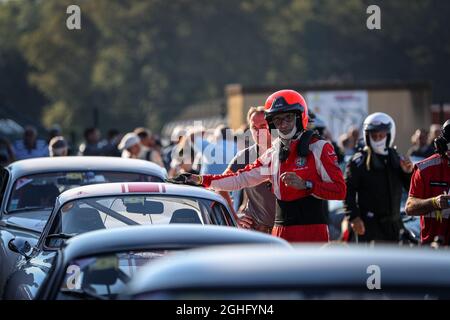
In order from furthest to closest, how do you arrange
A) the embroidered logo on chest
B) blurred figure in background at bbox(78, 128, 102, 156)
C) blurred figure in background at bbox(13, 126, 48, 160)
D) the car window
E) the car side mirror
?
blurred figure in background at bbox(78, 128, 102, 156) < blurred figure in background at bbox(13, 126, 48, 160) < the car window < the embroidered logo on chest < the car side mirror

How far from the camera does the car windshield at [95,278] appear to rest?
605 cm

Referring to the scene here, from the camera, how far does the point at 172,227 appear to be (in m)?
6.38

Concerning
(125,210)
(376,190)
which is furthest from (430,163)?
(125,210)

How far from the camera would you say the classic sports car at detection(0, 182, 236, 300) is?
8.57 m

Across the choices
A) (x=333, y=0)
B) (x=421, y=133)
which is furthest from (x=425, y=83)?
(x=333, y=0)

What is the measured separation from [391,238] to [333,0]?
9123 cm

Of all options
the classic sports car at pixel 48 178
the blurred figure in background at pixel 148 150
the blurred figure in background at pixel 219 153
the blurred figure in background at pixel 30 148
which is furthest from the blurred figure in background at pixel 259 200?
the blurred figure in background at pixel 30 148

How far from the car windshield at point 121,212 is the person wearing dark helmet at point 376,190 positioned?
113 inches

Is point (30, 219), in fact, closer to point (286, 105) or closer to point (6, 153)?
point (286, 105)

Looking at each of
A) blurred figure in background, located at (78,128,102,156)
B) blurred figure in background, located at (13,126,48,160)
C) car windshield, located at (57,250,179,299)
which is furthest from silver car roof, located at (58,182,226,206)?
blurred figure in background, located at (78,128,102,156)

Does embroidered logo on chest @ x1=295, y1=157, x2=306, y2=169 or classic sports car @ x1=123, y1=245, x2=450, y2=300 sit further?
embroidered logo on chest @ x1=295, y1=157, x2=306, y2=169

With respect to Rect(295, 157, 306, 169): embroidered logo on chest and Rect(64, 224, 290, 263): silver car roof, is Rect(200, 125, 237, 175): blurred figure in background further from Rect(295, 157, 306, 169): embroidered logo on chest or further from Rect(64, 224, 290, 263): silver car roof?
Rect(64, 224, 290, 263): silver car roof

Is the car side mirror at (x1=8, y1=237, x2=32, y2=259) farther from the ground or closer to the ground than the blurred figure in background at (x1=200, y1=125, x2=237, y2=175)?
closer to the ground

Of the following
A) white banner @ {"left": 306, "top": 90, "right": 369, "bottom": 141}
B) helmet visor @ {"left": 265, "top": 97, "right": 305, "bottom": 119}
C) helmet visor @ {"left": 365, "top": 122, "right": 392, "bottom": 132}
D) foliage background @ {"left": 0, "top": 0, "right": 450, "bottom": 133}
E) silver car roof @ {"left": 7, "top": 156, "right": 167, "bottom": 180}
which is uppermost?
foliage background @ {"left": 0, "top": 0, "right": 450, "bottom": 133}
